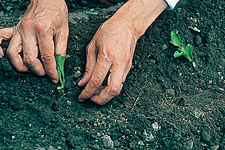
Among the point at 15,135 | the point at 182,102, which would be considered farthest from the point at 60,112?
the point at 182,102

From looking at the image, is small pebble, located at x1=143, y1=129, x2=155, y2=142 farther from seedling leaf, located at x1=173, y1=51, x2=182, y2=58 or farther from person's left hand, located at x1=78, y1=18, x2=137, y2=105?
seedling leaf, located at x1=173, y1=51, x2=182, y2=58

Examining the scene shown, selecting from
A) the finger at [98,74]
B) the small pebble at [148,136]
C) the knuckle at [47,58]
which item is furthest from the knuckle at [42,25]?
the small pebble at [148,136]

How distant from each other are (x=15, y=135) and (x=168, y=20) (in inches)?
54.2

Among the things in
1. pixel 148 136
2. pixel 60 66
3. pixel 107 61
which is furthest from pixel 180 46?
pixel 60 66

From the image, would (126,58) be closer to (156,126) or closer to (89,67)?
A: (89,67)

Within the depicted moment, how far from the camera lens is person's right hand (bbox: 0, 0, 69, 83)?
72.1 inches

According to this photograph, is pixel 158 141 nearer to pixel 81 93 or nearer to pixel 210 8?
pixel 81 93

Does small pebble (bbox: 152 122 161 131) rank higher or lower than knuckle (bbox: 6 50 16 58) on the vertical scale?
lower

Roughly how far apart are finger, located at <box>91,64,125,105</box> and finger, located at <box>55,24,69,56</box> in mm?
367

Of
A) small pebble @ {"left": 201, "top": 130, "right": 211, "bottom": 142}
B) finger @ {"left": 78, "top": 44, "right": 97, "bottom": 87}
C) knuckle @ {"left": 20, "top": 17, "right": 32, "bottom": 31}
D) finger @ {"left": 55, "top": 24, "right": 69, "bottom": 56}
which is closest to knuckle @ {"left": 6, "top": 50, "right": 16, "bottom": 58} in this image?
knuckle @ {"left": 20, "top": 17, "right": 32, "bottom": 31}

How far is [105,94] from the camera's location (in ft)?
5.95

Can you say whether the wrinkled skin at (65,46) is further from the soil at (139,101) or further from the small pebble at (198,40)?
the small pebble at (198,40)

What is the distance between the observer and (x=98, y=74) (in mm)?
1820

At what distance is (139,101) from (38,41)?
0.74 meters
